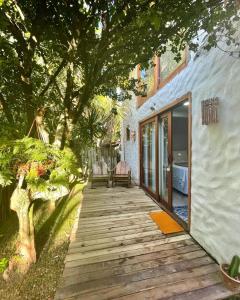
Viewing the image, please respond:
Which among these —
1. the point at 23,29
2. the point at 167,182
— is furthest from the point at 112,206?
the point at 23,29

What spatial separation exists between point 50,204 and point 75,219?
879mm

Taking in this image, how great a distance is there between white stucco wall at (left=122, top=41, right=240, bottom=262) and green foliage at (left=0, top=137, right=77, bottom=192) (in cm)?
172

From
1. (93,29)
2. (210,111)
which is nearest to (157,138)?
(210,111)

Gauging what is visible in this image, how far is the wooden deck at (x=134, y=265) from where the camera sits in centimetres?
197

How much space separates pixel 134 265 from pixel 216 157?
63.9 inches

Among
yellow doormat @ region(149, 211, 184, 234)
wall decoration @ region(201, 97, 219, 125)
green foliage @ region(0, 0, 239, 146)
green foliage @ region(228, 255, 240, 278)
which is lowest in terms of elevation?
yellow doormat @ region(149, 211, 184, 234)

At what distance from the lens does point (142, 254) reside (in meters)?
2.61

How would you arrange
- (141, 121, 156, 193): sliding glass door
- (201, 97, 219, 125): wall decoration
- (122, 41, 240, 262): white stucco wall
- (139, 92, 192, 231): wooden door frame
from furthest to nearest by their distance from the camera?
(141, 121, 156, 193): sliding glass door < (139, 92, 192, 231): wooden door frame < (201, 97, 219, 125): wall decoration < (122, 41, 240, 262): white stucco wall

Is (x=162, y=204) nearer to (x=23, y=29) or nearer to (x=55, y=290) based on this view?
(x=55, y=290)

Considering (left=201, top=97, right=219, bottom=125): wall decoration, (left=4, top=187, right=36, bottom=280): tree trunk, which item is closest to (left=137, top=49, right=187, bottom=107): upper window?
(left=201, top=97, right=219, bottom=125): wall decoration

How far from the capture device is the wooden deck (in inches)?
77.7

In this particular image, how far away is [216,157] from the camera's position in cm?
246

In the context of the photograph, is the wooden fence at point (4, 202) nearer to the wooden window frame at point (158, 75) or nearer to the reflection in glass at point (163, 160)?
the reflection in glass at point (163, 160)

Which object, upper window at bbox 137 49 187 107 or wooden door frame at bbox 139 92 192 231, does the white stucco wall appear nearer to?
wooden door frame at bbox 139 92 192 231
